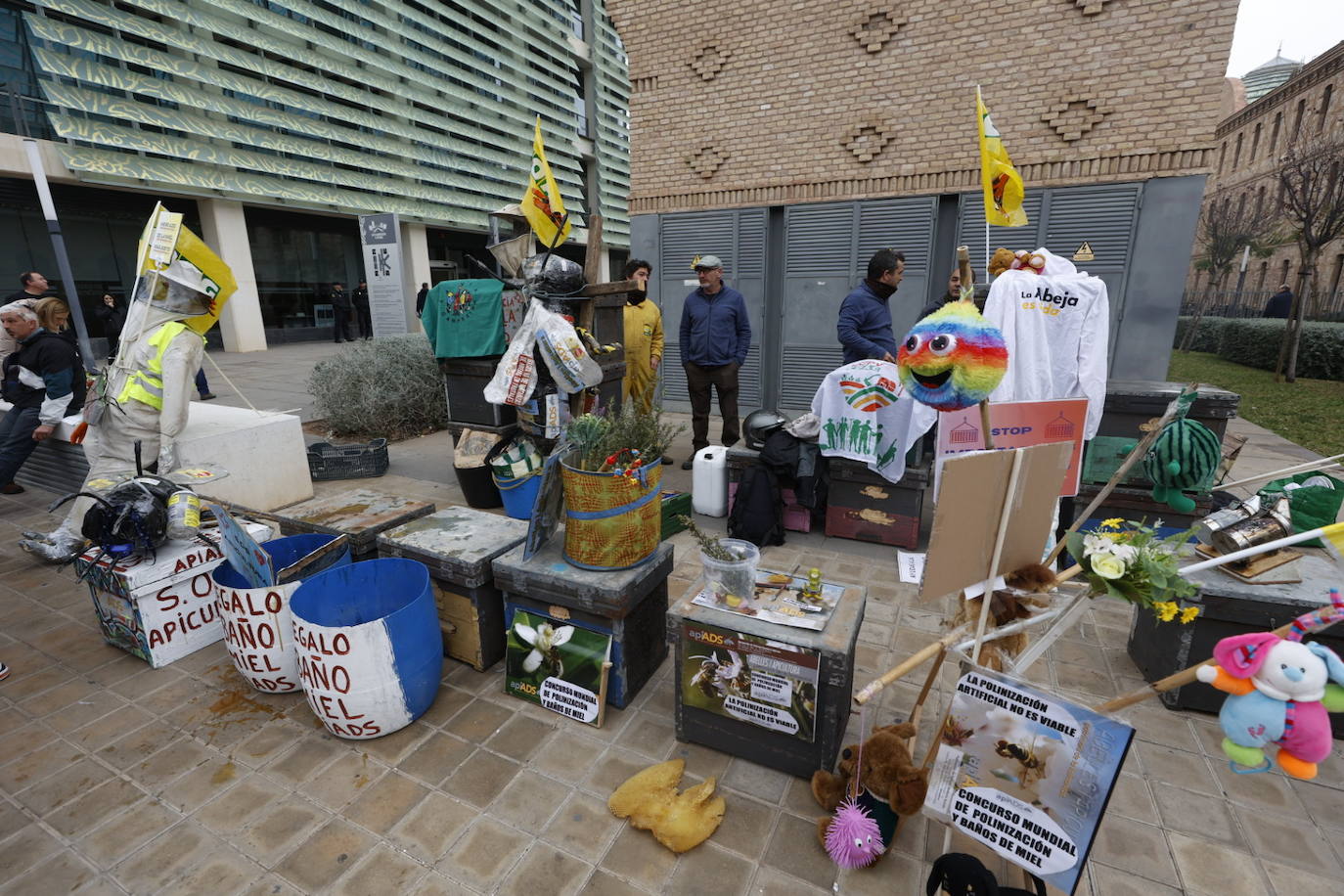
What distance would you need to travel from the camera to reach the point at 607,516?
101 inches

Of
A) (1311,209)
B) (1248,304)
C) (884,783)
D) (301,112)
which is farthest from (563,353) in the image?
(1248,304)

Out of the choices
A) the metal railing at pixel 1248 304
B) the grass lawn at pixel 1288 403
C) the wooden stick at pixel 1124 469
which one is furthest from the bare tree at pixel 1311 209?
the wooden stick at pixel 1124 469

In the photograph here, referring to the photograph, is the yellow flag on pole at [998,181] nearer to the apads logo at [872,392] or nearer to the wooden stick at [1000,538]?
the apads logo at [872,392]

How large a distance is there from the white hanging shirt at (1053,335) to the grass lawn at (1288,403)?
18.4ft

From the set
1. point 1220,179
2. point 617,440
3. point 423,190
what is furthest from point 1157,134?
point 1220,179

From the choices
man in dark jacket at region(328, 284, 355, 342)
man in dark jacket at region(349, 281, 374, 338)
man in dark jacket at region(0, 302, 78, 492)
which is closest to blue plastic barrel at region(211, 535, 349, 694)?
man in dark jacket at region(0, 302, 78, 492)

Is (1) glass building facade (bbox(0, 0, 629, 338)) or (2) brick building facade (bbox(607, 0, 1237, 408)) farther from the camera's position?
(1) glass building facade (bbox(0, 0, 629, 338))

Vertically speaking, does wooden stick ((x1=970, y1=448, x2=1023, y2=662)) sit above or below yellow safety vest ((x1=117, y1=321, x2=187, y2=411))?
below

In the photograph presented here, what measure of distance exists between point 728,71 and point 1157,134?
16.7ft

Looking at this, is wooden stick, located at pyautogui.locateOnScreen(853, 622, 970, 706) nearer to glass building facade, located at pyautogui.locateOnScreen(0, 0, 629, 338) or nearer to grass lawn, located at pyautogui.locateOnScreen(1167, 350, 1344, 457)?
grass lawn, located at pyautogui.locateOnScreen(1167, 350, 1344, 457)

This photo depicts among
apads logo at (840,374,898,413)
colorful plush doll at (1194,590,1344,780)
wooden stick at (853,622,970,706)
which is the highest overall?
apads logo at (840,374,898,413)

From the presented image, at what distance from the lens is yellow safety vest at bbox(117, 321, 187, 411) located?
3.57 m

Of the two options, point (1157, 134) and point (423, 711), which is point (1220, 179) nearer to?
point (1157, 134)

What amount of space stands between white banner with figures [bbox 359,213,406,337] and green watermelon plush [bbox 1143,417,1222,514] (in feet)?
30.0
